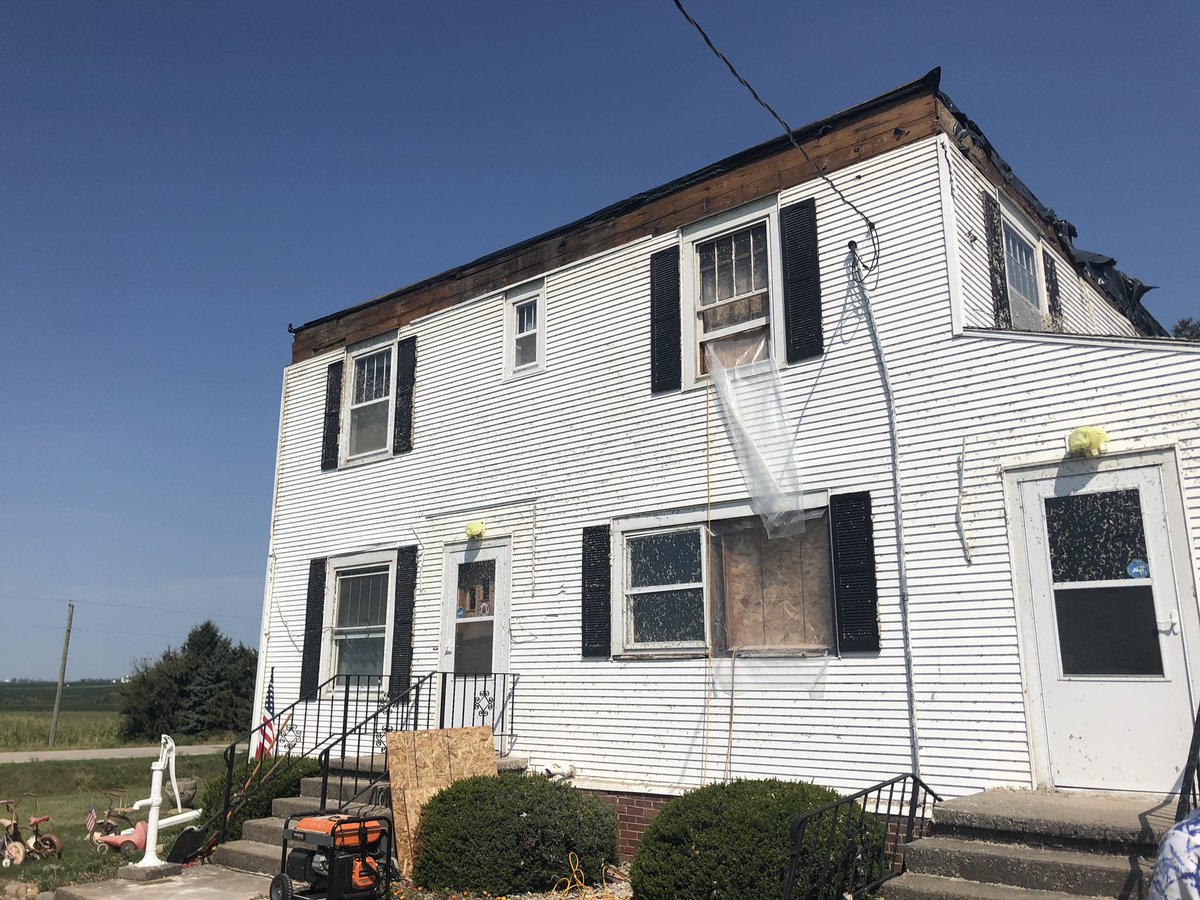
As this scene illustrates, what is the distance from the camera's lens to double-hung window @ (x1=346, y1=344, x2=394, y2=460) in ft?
42.0

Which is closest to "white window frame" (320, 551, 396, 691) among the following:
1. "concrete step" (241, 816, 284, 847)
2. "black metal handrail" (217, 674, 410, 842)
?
"black metal handrail" (217, 674, 410, 842)

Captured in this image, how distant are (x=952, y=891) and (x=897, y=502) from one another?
10.8 feet

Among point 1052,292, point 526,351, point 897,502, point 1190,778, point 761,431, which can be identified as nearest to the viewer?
point 1190,778

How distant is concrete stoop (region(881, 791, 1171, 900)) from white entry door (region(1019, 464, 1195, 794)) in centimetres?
45

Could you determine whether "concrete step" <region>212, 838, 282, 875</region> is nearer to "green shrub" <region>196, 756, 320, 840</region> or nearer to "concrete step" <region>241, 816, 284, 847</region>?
"concrete step" <region>241, 816, 284, 847</region>

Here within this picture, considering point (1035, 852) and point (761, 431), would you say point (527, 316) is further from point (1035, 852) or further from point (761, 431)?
point (1035, 852)

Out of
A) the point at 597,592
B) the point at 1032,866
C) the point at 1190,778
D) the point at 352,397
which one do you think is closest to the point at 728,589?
the point at 597,592

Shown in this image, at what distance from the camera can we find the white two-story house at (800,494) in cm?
682

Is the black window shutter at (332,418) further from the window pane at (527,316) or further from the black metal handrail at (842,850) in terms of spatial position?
the black metal handrail at (842,850)

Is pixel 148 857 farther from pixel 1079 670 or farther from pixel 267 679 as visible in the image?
pixel 1079 670

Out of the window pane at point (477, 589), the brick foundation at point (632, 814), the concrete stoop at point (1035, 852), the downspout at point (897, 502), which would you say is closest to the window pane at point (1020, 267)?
the downspout at point (897, 502)

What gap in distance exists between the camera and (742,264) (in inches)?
374

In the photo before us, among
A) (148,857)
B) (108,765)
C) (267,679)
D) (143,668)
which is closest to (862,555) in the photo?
(148,857)

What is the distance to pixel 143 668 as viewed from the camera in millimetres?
31500
